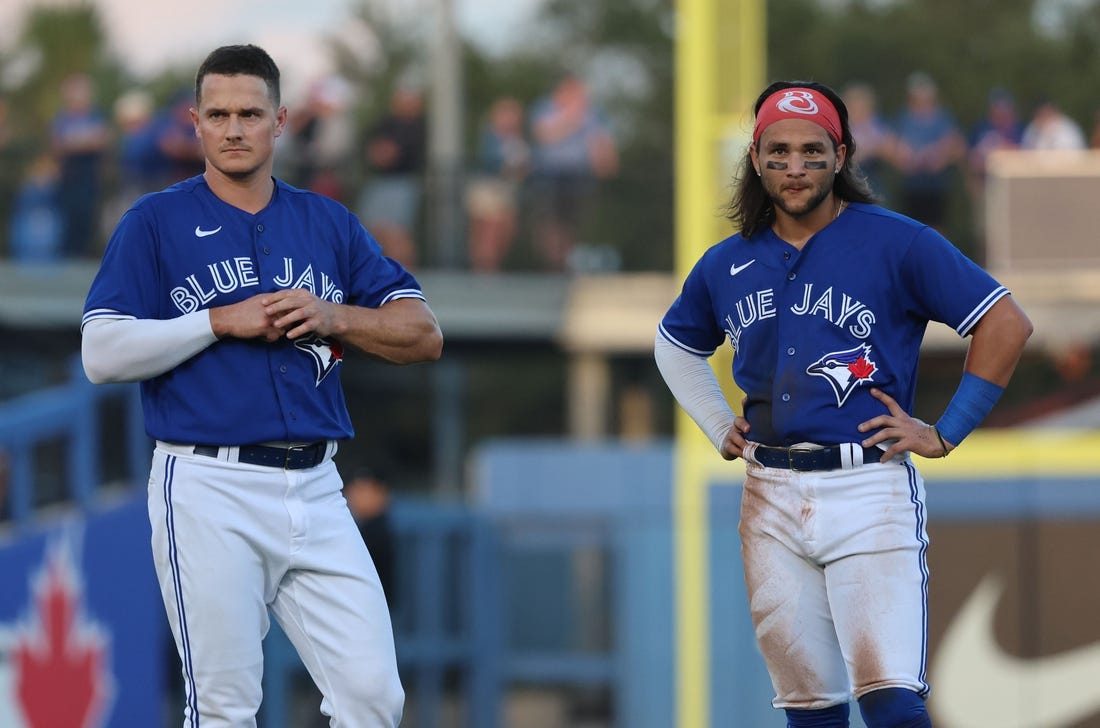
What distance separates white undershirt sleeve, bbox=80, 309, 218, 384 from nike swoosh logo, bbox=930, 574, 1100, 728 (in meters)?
6.87

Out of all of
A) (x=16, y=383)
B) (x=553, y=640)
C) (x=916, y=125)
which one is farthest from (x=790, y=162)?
(x=16, y=383)

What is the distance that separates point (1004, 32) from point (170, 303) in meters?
37.2

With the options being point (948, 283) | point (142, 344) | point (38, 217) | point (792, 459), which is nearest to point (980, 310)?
point (948, 283)

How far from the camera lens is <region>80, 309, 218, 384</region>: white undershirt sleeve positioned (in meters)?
4.38

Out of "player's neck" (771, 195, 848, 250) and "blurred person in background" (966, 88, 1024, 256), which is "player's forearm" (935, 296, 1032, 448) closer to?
"player's neck" (771, 195, 848, 250)

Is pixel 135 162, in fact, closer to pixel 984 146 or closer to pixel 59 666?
pixel 59 666

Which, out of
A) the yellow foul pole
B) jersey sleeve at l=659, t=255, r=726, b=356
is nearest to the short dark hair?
jersey sleeve at l=659, t=255, r=726, b=356

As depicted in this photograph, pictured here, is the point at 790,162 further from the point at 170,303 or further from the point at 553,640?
the point at 553,640

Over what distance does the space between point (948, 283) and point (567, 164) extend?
12.3m

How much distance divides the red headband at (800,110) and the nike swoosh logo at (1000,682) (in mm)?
6201

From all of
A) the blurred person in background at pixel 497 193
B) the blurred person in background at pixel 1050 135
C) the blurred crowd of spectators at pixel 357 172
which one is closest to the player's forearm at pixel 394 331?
the blurred person in background at pixel 1050 135

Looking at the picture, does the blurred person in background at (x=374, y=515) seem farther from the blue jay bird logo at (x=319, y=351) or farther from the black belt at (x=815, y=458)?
the black belt at (x=815, y=458)

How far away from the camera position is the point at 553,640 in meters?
12.9

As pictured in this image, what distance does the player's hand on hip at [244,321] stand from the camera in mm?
4395
